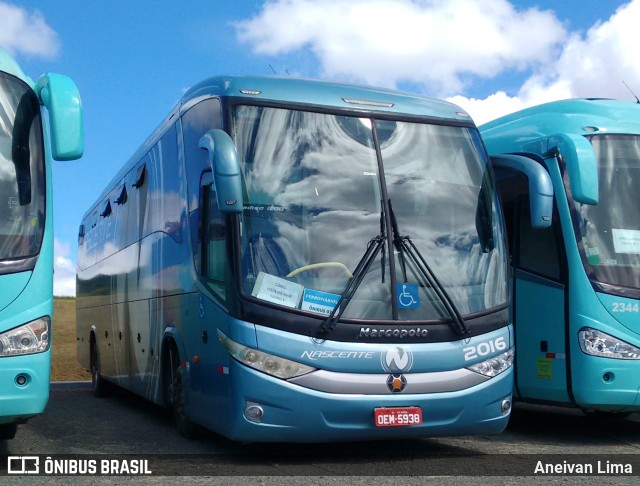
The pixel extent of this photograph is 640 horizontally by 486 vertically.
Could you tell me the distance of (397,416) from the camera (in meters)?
7.61

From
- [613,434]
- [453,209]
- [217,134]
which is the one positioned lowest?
[613,434]

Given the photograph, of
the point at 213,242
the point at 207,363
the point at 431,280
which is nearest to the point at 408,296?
the point at 431,280

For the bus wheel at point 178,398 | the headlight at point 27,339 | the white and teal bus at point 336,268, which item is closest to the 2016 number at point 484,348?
the white and teal bus at point 336,268

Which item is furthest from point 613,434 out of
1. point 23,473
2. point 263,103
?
point 23,473

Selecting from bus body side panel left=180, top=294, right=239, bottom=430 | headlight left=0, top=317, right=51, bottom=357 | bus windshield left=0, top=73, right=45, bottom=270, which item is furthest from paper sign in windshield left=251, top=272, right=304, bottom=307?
bus windshield left=0, top=73, right=45, bottom=270

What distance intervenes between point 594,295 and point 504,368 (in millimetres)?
1716

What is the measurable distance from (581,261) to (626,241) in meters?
0.53

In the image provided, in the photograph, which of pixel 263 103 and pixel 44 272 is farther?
pixel 263 103

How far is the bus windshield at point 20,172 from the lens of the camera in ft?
23.8

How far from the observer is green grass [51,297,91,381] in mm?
24016

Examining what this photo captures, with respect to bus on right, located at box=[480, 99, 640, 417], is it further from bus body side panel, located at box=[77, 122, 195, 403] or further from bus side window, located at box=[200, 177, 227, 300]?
bus body side panel, located at box=[77, 122, 195, 403]

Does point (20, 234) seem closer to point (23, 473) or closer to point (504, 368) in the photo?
point (23, 473)

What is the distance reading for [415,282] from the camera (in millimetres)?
7941

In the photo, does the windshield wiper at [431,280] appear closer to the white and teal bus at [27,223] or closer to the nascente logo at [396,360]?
the nascente logo at [396,360]
